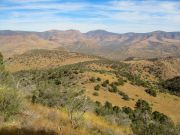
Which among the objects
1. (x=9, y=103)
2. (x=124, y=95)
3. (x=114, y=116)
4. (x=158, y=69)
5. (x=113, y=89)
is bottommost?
(x=158, y=69)

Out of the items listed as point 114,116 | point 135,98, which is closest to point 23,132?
point 114,116

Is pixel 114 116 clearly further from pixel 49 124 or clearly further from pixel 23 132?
pixel 23 132

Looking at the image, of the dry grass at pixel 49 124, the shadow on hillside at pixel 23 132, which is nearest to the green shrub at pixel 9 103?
the dry grass at pixel 49 124

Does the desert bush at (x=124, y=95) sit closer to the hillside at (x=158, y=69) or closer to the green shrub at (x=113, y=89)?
the green shrub at (x=113, y=89)

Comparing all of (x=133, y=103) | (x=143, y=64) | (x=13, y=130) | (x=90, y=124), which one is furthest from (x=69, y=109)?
(x=143, y=64)

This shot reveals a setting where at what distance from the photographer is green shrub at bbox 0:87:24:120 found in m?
9.04

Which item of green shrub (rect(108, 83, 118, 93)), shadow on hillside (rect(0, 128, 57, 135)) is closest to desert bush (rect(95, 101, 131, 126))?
shadow on hillside (rect(0, 128, 57, 135))

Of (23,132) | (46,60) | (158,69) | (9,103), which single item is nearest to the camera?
(23,132)

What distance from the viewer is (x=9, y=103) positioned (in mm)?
9234

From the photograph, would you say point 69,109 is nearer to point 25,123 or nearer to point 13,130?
point 25,123

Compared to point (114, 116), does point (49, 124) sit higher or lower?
higher

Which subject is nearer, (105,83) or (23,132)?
(23,132)

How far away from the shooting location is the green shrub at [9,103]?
9039mm

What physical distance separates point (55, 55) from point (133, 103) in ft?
325
